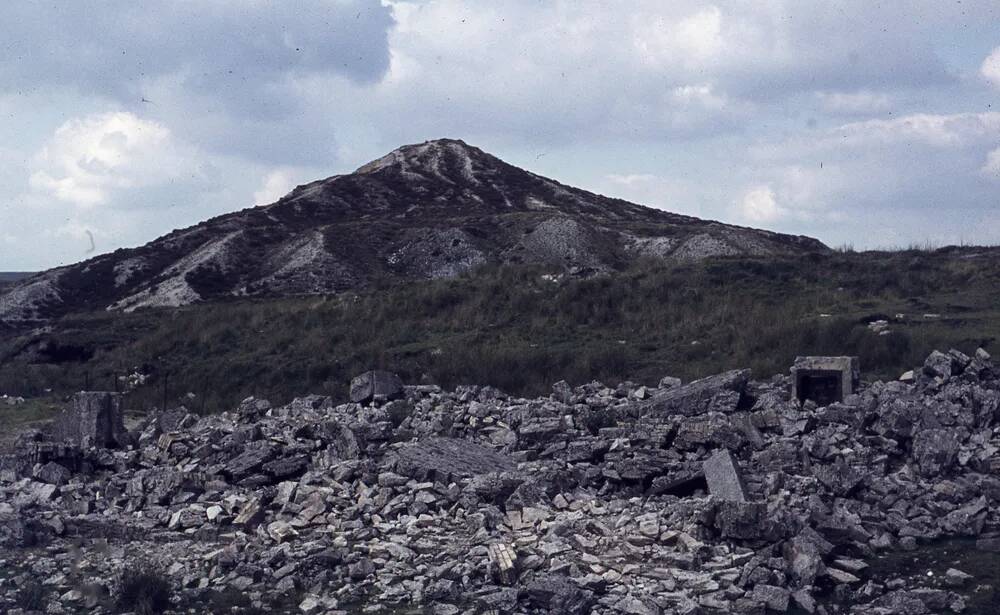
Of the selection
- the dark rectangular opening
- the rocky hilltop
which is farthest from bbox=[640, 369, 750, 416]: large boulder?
the rocky hilltop

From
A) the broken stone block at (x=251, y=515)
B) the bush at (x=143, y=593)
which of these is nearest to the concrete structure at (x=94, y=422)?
the broken stone block at (x=251, y=515)

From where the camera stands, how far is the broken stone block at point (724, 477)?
38.1ft

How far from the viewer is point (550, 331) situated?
27109 millimetres

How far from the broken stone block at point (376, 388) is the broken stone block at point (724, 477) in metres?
7.50

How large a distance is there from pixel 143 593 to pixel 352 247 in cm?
4233

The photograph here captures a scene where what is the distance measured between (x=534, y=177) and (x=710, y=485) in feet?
222

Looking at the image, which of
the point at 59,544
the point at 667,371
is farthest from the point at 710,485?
the point at 667,371

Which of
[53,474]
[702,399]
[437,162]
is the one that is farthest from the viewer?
[437,162]

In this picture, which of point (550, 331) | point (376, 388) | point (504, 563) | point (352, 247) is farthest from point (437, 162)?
point (504, 563)

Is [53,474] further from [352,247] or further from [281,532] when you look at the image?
[352,247]

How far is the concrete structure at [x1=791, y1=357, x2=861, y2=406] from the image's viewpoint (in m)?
17.0

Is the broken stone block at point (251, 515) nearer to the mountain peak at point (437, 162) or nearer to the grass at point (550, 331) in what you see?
the grass at point (550, 331)

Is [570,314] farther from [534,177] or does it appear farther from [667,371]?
[534,177]

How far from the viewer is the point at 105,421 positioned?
1652 cm
